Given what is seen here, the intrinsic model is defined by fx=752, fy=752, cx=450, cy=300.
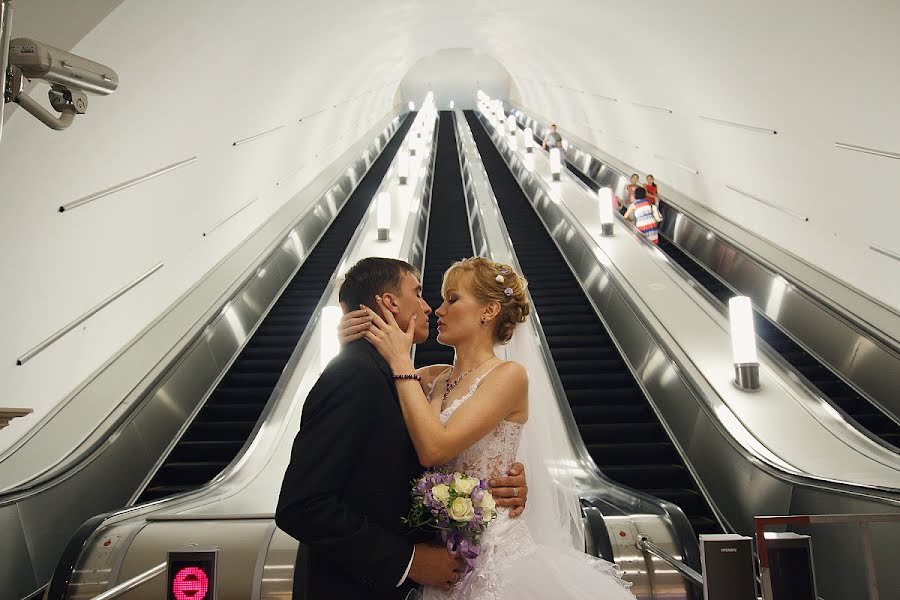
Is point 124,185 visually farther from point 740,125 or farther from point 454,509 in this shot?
point 740,125

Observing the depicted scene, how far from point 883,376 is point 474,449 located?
17.1 ft

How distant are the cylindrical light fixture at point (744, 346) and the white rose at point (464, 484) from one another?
4277mm

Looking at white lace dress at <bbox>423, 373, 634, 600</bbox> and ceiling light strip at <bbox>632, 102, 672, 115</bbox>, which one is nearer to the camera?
white lace dress at <bbox>423, 373, 634, 600</bbox>

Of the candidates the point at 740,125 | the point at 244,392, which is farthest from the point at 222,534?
the point at 740,125

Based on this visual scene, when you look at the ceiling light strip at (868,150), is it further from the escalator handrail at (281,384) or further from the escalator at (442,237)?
the escalator handrail at (281,384)

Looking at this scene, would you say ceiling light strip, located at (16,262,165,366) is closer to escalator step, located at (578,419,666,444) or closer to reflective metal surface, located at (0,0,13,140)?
reflective metal surface, located at (0,0,13,140)

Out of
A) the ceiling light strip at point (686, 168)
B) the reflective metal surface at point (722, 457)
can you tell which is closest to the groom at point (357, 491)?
the reflective metal surface at point (722, 457)

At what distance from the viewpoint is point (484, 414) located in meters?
2.17

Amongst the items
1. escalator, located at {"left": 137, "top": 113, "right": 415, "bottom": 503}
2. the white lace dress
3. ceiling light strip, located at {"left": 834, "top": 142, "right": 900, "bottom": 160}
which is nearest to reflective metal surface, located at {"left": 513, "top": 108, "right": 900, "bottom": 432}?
ceiling light strip, located at {"left": 834, "top": 142, "right": 900, "bottom": 160}

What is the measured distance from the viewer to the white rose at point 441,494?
1920mm

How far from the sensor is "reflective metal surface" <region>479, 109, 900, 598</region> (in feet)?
12.0

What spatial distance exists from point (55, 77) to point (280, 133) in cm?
956

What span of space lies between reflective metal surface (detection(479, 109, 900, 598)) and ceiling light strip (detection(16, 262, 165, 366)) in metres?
4.62

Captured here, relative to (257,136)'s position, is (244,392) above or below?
below
